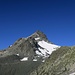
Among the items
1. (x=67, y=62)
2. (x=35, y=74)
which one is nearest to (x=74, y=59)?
(x=67, y=62)

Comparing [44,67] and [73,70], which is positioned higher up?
[44,67]

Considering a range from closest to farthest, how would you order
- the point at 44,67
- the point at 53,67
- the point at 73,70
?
the point at 73,70 → the point at 53,67 → the point at 44,67

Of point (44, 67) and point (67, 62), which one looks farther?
point (44, 67)

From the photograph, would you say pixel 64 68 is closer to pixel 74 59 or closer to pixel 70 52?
pixel 74 59

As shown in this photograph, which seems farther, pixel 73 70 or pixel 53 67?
pixel 53 67

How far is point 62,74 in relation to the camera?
1613 inches

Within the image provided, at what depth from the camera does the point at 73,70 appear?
131 feet

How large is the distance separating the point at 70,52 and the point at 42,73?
232 inches

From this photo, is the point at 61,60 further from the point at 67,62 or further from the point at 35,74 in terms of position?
the point at 35,74

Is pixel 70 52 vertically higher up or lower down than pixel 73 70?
higher up

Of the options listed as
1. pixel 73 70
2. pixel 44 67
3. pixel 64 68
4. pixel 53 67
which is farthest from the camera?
pixel 44 67

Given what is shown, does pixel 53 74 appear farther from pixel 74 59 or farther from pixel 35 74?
pixel 35 74

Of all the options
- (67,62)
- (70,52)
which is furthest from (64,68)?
(70,52)

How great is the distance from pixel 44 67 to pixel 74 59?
28.4ft
